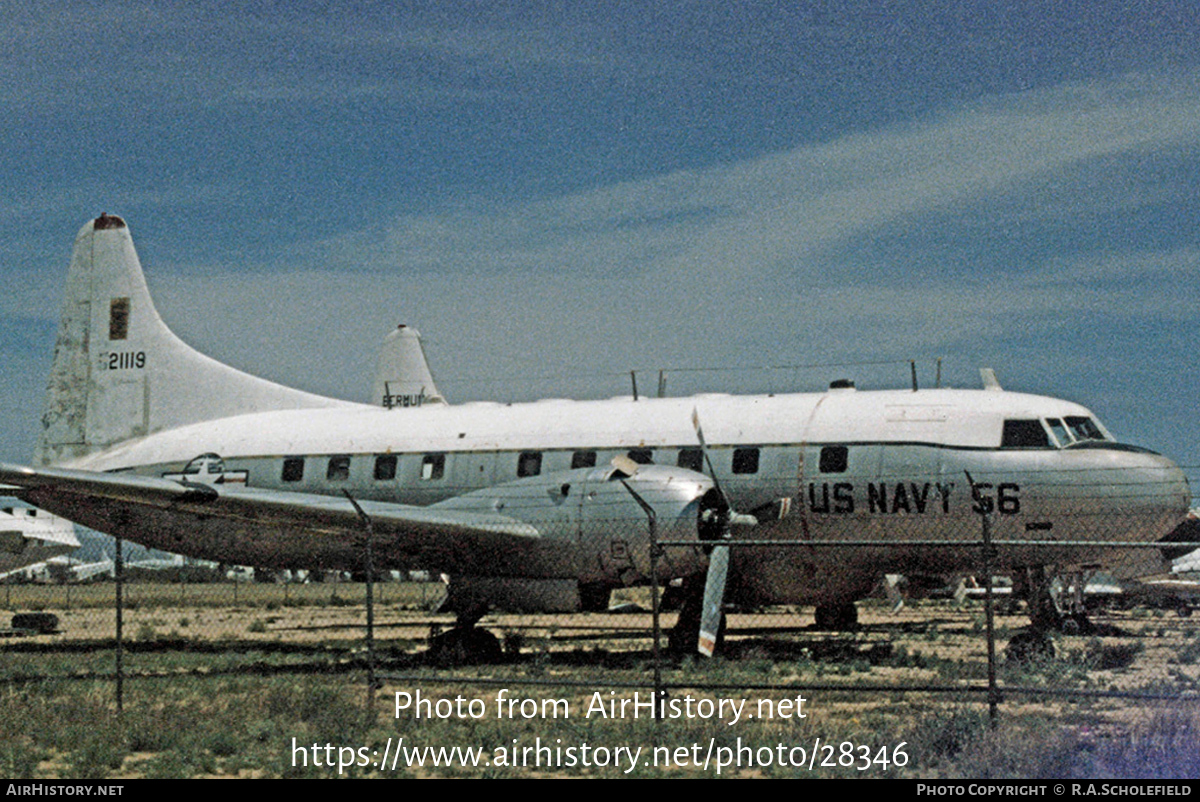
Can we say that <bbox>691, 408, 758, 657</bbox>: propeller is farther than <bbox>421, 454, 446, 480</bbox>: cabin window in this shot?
No

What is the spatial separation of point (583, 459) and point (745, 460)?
8.34 feet

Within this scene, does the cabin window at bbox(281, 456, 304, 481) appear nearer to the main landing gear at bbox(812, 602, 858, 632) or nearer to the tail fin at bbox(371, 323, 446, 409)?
the main landing gear at bbox(812, 602, 858, 632)

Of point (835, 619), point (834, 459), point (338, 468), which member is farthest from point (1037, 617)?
point (338, 468)

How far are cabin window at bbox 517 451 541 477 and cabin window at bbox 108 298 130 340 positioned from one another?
9.27 m

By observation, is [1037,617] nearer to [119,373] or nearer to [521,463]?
[521,463]

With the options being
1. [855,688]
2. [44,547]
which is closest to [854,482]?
[855,688]

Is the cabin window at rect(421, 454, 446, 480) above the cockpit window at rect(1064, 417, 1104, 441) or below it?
below

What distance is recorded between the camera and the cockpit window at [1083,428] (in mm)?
17984

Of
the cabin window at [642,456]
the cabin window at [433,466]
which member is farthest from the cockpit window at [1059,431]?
the cabin window at [433,466]

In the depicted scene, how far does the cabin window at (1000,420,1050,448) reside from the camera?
58.4 feet

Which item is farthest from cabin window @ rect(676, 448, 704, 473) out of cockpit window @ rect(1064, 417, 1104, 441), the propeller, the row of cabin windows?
cockpit window @ rect(1064, 417, 1104, 441)

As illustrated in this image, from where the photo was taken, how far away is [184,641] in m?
24.3

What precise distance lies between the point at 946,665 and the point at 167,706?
9.53 metres

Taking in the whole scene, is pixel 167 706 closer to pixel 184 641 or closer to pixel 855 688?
pixel 855 688
